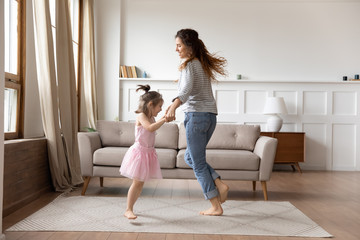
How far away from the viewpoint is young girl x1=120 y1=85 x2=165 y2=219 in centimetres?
273

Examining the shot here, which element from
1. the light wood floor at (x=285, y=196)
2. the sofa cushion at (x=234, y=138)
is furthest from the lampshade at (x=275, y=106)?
the sofa cushion at (x=234, y=138)

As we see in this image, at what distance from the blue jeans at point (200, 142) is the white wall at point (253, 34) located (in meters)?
3.68

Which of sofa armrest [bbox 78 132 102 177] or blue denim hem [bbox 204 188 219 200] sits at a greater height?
sofa armrest [bbox 78 132 102 177]

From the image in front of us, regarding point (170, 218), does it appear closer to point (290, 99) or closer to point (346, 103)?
point (290, 99)

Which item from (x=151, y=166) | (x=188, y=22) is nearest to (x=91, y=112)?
(x=188, y=22)

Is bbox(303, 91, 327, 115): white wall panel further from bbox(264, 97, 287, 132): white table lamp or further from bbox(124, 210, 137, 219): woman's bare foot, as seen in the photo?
bbox(124, 210, 137, 219): woman's bare foot

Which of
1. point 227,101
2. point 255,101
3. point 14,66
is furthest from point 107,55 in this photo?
point 14,66

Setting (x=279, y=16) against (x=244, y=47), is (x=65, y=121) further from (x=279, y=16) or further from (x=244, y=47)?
(x=279, y=16)

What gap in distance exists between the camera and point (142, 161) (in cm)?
277

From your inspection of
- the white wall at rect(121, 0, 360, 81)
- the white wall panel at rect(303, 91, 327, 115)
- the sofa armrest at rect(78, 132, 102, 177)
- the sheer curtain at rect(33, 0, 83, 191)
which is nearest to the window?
the sheer curtain at rect(33, 0, 83, 191)

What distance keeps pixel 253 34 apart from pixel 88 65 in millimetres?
2717

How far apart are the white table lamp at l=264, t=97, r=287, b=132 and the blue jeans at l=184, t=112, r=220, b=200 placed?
330 centimetres

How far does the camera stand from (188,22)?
6.42m

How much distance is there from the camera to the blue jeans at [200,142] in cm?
276
